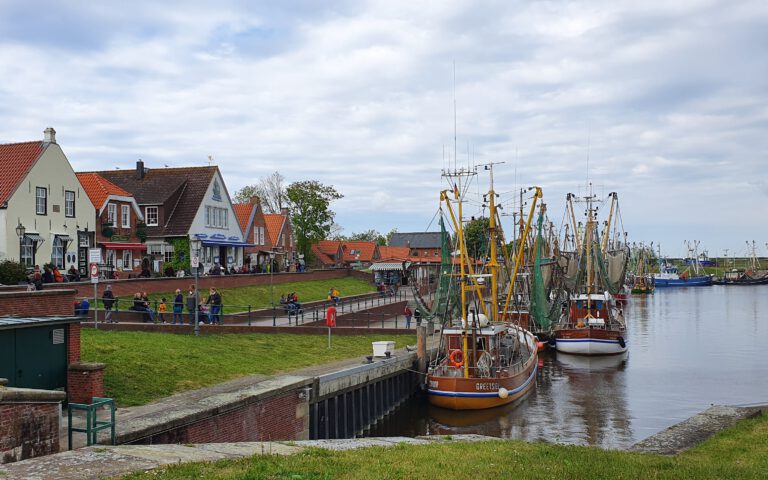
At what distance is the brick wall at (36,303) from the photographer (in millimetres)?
17016

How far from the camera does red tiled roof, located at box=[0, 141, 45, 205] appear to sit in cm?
3994

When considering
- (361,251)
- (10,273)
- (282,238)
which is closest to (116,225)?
(10,273)

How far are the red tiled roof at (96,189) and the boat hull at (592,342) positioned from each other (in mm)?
32390

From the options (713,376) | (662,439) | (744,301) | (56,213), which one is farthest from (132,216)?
(744,301)

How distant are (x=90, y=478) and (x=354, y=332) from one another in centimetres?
2822

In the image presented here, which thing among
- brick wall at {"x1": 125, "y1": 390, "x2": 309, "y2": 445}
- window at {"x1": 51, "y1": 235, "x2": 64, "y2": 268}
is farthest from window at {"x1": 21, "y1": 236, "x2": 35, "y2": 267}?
brick wall at {"x1": 125, "y1": 390, "x2": 309, "y2": 445}

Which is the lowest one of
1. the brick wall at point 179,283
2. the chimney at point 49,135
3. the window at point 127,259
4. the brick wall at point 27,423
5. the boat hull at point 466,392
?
the boat hull at point 466,392

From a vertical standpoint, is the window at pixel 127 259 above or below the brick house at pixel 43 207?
below

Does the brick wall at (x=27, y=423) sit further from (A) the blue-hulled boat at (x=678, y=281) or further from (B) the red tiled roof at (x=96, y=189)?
(A) the blue-hulled boat at (x=678, y=281)

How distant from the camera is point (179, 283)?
A: 4322 centimetres

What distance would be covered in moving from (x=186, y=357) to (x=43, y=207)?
22822mm

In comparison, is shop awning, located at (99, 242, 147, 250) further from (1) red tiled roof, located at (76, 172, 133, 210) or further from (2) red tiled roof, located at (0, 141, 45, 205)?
(2) red tiled roof, located at (0, 141, 45, 205)

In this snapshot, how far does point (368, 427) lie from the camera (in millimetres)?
27766

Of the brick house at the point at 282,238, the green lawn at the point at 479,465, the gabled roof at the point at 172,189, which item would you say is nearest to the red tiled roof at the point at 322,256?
the brick house at the point at 282,238
